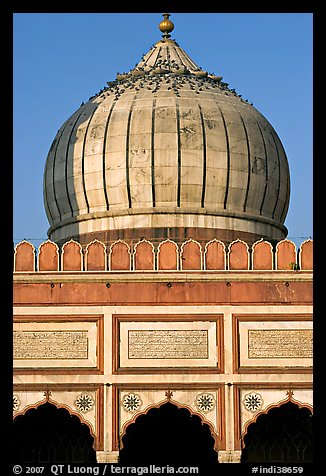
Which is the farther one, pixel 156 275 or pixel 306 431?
pixel 306 431

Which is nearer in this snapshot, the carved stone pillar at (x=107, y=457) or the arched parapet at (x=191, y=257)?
the carved stone pillar at (x=107, y=457)

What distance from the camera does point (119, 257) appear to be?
49.0 feet

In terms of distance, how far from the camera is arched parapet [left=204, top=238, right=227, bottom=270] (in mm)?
14914

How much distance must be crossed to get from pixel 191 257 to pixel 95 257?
1.20 m

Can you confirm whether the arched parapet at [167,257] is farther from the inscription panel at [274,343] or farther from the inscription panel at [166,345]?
the inscription panel at [274,343]

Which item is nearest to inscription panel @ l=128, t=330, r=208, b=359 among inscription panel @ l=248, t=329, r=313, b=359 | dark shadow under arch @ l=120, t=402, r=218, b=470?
inscription panel @ l=248, t=329, r=313, b=359

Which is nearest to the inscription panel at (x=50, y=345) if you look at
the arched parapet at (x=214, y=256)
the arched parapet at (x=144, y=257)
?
the arched parapet at (x=144, y=257)

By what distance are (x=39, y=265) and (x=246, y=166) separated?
4046 millimetres

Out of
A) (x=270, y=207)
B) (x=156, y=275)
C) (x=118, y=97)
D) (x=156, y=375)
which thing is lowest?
(x=156, y=375)

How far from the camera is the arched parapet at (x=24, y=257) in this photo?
15.0 meters

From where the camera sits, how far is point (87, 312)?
1470 centimetres
